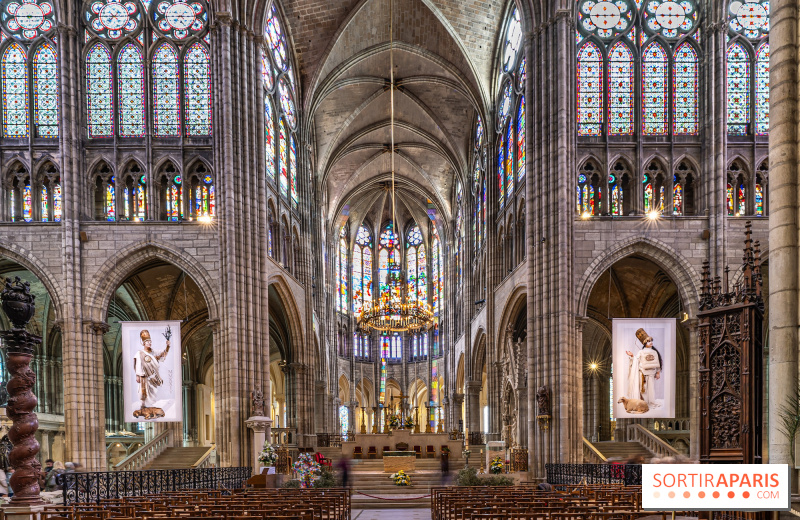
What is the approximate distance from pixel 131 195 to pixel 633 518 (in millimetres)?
22961

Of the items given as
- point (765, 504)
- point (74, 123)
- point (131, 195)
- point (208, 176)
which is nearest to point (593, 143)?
point (208, 176)

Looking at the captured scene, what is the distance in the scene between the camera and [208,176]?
27.7m

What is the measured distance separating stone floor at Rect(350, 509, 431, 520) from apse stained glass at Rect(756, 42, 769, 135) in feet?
59.1

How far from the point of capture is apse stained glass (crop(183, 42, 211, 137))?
27922mm

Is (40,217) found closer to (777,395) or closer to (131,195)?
(131,195)

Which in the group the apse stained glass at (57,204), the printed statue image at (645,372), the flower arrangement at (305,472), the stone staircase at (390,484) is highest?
the apse stained glass at (57,204)

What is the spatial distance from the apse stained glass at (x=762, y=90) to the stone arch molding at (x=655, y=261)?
18.0 feet

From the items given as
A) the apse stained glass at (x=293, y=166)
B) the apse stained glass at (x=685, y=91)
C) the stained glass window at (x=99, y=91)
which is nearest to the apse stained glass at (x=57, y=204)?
the stained glass window at (x=99, y=91)

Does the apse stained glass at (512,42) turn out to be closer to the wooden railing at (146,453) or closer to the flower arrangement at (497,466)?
the flower arrangement at (497,466)

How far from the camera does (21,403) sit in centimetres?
1099

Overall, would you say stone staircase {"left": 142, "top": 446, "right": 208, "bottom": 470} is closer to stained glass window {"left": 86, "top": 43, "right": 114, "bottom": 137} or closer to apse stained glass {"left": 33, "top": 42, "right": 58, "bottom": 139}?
stained glass window {"left": 86, "top": 43, "right": 114, "bottom": 137}

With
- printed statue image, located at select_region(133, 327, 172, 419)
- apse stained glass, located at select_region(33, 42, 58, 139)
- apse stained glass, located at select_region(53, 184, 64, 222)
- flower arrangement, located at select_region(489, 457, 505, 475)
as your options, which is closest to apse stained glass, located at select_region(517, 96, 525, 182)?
flower arrangement, located at select_region(489, 457, 505, 475)

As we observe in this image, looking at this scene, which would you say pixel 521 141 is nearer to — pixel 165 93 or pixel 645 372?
pixel 645 372

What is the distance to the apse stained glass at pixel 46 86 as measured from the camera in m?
27.2
